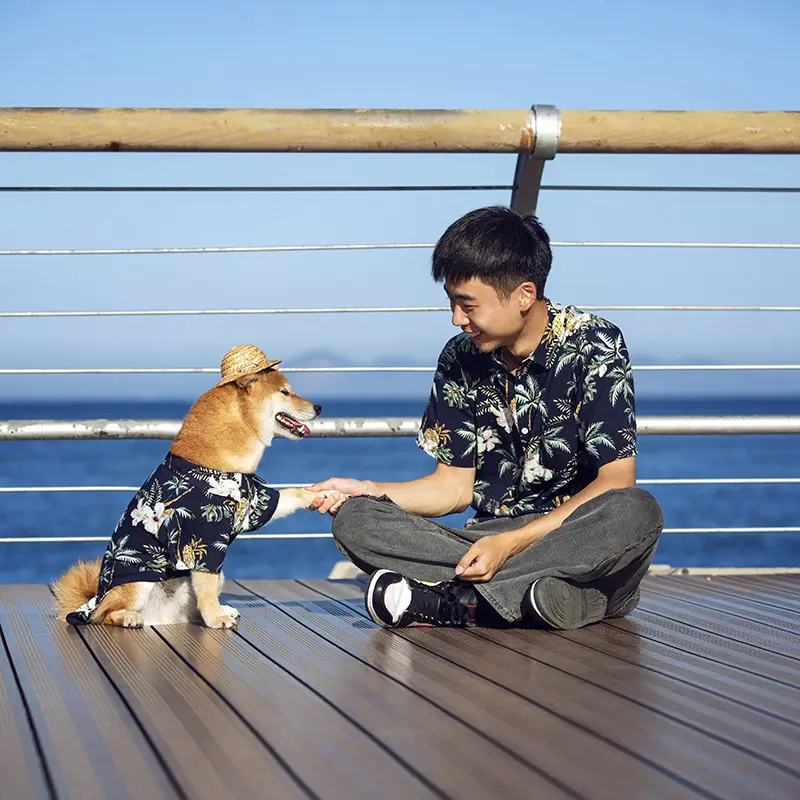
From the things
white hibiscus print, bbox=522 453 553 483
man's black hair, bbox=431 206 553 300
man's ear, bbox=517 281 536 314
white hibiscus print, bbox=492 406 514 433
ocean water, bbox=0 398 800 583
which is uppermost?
man's black hair, bbox=431 206 553 300

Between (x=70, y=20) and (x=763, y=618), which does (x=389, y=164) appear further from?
(x=70, y=20)

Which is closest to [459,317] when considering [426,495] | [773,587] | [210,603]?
[426,495]

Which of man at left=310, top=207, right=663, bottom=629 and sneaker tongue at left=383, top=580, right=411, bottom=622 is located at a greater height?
man at left=310, top=207, right=663, bottom=629

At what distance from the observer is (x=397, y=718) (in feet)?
5.30

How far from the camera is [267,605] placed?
2.72 metres

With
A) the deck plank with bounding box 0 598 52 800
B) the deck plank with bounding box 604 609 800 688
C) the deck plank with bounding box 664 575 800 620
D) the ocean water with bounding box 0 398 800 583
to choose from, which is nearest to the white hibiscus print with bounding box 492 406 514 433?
the deck plank with bounding box 604 609 800 688

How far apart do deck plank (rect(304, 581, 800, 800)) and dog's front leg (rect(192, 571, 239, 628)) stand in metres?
0.41

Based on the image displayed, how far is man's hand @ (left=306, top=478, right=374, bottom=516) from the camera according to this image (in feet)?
8.24

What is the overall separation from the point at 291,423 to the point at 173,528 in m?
0.41

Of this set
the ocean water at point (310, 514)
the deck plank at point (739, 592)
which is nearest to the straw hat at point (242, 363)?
the deck plank at point (739, 592)

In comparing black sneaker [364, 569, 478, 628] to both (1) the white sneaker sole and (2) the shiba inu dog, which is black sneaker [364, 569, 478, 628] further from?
(2) the shiba inu dog

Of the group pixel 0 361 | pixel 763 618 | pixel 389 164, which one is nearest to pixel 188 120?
pixel 389 164

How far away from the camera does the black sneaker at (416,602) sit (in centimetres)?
236

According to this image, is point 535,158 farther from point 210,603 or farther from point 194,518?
point 210,603
